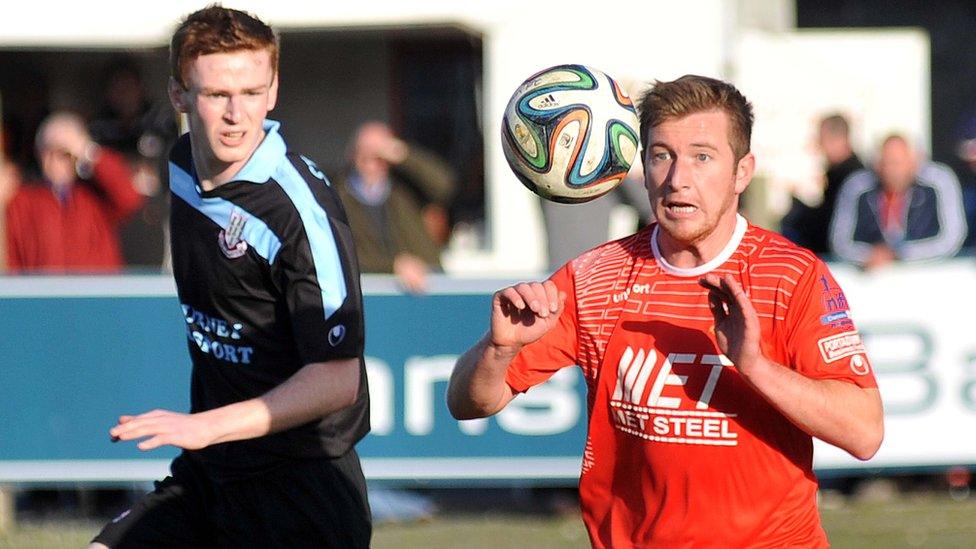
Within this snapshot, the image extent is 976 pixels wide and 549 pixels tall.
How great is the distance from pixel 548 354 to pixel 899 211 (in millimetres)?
5993

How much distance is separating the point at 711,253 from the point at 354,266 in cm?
116

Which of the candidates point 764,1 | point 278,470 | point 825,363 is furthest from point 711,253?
point 764,1

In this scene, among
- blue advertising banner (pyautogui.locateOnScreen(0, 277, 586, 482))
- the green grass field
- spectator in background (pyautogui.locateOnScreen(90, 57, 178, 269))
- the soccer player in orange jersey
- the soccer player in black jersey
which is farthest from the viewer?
spectator in background (pyautogui.locateOnScreen(90, 57, 178, 269))

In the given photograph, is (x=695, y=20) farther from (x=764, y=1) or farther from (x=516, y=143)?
(x=516, y=143)

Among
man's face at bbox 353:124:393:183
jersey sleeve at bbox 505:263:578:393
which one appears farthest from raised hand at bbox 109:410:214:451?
man's face at bbox 353:124:393:183

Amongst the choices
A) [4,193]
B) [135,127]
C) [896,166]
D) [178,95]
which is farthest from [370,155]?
[178,95]

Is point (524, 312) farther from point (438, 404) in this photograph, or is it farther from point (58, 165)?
point (58, 165)

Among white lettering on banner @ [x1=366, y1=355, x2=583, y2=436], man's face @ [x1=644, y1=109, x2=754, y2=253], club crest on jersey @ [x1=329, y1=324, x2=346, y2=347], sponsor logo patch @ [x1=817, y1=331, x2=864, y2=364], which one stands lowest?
white lettering on banner @ [x1=366, y1=355, x2=583, y2=436]

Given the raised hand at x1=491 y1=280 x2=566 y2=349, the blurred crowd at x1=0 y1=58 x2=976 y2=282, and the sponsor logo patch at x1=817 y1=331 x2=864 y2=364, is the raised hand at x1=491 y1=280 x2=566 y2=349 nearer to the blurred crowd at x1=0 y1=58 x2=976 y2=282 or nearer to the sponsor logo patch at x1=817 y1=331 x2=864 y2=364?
the sponsor logo patch at x1=817 y1=331 x2=864 y2=364

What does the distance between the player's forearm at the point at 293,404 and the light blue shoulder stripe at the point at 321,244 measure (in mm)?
183

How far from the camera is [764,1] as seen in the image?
47.7 ft

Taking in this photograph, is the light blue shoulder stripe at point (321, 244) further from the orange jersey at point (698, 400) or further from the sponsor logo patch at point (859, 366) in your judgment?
the sponsor logo patch at point (859, 366)

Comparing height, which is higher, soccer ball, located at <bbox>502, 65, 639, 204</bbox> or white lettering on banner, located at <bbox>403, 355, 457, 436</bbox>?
soccer ball, located at <bbox>502, 65, 639, 204</bbox>

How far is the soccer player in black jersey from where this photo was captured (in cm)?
493
